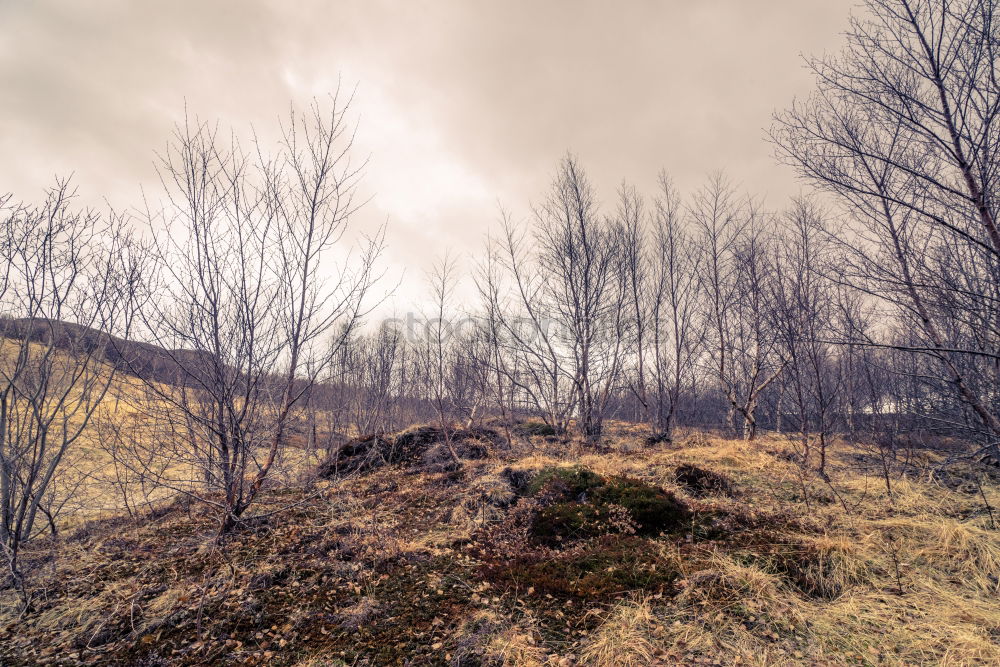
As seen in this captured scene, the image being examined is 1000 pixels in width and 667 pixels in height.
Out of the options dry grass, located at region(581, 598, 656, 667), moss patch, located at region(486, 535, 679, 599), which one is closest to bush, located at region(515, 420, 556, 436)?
moss patch, located at region(486, 535, 679, 599)

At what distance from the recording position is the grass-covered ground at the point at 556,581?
283 centimetres

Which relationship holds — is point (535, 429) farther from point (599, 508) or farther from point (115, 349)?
point (115, 349)

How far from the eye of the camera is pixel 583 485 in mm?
5656

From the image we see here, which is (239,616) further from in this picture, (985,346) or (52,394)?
(985,346)

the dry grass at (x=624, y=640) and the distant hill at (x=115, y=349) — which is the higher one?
the distant hill at (x=115, y=349)

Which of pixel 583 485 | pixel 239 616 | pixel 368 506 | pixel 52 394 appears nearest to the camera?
pixel 239 616

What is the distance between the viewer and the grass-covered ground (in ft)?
9.29

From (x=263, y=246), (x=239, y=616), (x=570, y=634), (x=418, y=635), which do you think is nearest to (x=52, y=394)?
(x=263, y=246)

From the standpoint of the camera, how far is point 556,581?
3715mm

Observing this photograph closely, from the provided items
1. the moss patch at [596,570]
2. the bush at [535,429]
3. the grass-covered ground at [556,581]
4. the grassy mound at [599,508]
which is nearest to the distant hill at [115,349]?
the grass-covered ground at [556,581]

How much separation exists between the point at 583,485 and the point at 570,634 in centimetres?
273

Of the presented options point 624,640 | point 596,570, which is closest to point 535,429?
point 596,570

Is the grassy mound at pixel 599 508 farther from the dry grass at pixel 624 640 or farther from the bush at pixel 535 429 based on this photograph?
the bush at pixel 535 429

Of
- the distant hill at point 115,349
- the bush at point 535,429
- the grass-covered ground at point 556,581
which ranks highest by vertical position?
the distant hill at point 115,349
